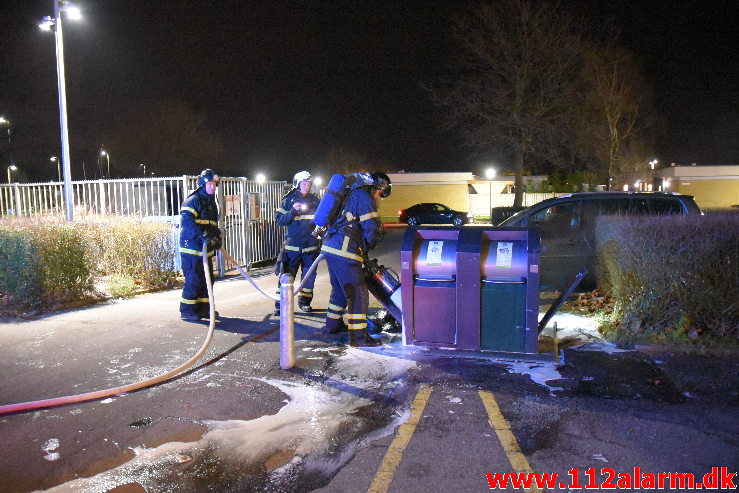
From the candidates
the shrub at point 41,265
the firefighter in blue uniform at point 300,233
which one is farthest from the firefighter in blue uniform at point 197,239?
the shrub at point 41,265

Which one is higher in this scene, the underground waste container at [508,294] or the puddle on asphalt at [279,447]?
the underground waste container at [508,294]

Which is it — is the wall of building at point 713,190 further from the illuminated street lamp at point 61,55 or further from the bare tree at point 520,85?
the illuminated street lamp at point 61,55

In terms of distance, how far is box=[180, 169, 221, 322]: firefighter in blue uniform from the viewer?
740 cm

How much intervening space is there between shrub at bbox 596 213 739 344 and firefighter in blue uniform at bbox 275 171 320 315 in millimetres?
4053

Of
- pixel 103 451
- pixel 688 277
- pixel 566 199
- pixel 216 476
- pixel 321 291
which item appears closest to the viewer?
pixel 216 476

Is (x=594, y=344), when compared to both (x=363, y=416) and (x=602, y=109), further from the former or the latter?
(x=602, y=109)

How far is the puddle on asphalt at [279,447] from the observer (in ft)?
11.6

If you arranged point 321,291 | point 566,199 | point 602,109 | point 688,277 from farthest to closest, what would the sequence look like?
point 602,109 → point 321,291 → point 566,199 → point 688,277

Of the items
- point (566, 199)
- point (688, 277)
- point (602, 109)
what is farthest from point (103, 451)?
point (602, 109)

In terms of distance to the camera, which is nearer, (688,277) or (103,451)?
(103,451)

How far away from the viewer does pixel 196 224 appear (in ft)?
24.4

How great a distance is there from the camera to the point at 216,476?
3621mm

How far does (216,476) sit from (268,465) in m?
0.33

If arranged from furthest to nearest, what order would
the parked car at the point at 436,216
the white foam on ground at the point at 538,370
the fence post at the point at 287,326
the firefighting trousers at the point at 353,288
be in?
the parked car at the point at 436,216
the firefighting trousers at the point at 353,288
the fence post at the point at 287,326
the white foam on ground at the point at 538,370
